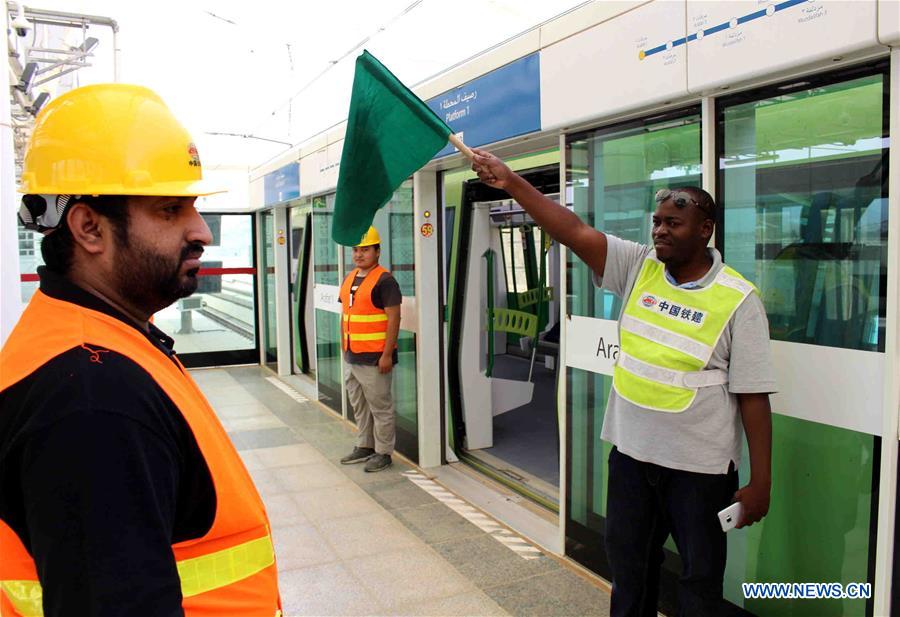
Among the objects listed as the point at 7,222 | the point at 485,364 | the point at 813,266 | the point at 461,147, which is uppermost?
the point at 461,147

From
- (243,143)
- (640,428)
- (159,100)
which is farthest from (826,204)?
(243,143)

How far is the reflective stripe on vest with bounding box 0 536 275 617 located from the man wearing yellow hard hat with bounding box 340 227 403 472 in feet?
13.4

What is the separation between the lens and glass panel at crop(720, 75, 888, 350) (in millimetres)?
2244

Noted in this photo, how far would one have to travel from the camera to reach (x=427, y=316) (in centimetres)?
530

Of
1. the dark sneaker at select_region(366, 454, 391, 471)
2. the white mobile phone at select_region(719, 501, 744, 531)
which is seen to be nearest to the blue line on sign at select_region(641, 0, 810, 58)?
the white mobile phone at select_region(719, 501, 744, 531)

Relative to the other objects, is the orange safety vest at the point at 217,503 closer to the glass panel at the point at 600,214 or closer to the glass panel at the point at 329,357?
the glass panel at the point at 600,214

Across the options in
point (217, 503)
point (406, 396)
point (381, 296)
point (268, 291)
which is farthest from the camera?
point (268, 291)

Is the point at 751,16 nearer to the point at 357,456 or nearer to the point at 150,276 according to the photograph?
the point at 150,276

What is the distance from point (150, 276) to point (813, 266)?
2.22 metres

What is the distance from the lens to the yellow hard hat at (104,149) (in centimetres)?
105

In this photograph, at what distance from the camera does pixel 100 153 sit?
106 centimetres

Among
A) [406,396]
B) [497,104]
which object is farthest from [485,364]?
[497,104]

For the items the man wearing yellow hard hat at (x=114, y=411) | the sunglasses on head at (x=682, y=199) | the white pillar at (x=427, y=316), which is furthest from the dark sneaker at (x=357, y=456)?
the man wearing yellow hard hat at (x=114, y=411)

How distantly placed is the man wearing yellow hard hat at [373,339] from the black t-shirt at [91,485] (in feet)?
14.0
